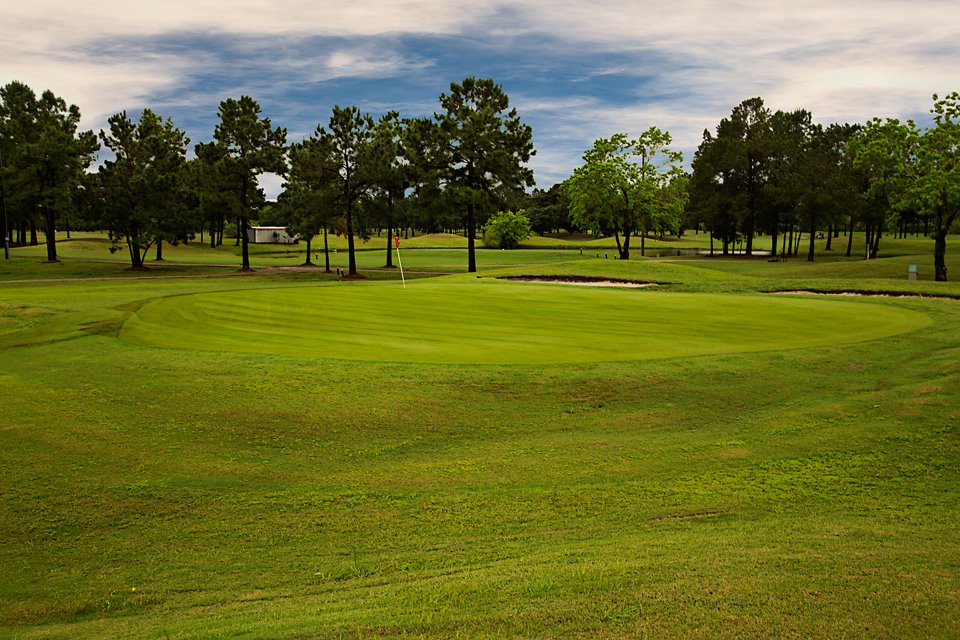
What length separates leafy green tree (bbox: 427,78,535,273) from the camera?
63000mm

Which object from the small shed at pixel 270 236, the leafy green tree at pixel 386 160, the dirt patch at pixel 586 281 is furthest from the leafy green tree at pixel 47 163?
the small shed at pixel 270 236

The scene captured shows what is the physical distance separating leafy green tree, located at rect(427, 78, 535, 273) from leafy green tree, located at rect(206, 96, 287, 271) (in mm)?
18632

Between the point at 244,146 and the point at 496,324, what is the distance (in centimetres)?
5831

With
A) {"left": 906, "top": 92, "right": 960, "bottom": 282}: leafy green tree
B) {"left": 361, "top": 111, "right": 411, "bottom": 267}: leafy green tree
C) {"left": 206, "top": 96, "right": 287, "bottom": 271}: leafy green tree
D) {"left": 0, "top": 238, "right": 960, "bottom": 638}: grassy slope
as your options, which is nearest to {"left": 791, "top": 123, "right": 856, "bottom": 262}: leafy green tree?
{"left": 906, "top": 92, "right": 960, "bottom": 282}: leafy green tree

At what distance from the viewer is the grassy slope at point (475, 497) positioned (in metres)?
5.87

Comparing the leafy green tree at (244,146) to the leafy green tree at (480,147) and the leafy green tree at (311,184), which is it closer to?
the leafy green tree at (311,184)

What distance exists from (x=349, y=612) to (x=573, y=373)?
409 inches

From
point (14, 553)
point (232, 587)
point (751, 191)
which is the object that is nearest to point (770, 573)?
point (232, 587)

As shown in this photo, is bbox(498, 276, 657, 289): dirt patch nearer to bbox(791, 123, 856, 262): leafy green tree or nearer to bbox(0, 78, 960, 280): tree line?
bbox(0, 78, 960, 280): tree line

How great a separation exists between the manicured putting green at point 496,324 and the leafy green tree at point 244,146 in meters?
48.1

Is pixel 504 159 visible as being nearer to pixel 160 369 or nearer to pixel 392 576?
pixel 160 369

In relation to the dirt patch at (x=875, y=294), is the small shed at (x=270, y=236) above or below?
above

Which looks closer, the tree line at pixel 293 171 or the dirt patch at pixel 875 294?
the dirt patch at pixel 875 294

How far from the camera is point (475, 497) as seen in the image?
9664 millimetres
